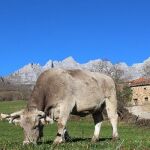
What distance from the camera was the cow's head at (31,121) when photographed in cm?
1366

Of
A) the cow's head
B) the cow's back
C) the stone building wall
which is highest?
the stone building wall

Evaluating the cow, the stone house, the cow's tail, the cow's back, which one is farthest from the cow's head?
the stone house

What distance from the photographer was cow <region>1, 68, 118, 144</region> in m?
13.9

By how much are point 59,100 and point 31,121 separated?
1.33 m

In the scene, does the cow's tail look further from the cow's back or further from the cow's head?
the cow's head

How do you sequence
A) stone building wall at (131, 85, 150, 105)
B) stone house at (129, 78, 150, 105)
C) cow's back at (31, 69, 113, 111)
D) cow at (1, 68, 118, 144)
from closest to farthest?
cow at (1, 68, 118, 144) < cow's back at (31, 69, 113, 111) < stone building wall at (131, 85, 150, 105) < stone house at (129, 78, 150, 105)

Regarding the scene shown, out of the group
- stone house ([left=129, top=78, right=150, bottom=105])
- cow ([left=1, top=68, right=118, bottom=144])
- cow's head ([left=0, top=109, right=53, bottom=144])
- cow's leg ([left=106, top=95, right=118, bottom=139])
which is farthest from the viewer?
stone house ([left=129, top=78, right=150, bottom=105])

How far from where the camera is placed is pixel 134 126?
220 ft

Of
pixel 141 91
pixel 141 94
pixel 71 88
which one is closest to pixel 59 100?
pixel 71 88

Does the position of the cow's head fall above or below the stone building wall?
below

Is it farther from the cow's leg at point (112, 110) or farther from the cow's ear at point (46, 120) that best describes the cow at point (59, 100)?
the cow's leg at point (112, 110)

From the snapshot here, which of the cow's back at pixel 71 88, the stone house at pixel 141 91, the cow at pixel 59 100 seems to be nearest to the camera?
the cow at pixel 59 100

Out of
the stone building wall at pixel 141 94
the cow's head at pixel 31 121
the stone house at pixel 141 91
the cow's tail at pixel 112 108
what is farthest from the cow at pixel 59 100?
the stone house at pixel 141 91

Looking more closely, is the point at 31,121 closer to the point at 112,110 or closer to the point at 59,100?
the point at 59,100
